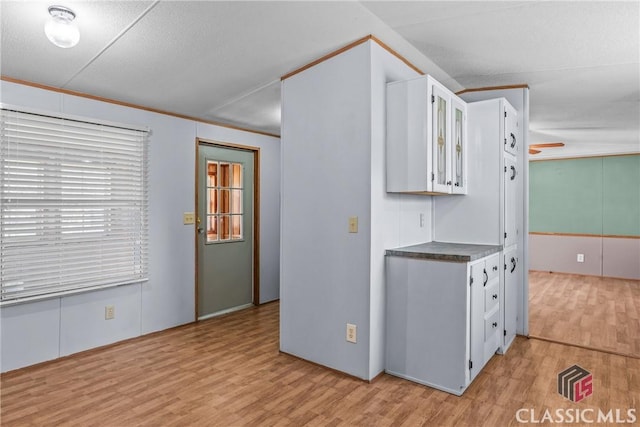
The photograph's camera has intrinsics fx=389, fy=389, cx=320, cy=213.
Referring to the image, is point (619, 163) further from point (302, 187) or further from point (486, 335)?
point (302, 187)

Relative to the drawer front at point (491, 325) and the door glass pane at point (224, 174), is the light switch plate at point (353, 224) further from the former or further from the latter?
the door glass pane at point (224, 174)

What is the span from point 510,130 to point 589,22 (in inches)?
43.3

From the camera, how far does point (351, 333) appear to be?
2744 mm

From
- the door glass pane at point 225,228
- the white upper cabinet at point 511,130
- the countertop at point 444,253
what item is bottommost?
the countertop at point 444,253

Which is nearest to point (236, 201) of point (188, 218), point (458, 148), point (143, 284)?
point (188, 218)

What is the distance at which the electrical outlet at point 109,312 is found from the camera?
343 cm

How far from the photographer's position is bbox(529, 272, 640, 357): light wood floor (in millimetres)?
3584

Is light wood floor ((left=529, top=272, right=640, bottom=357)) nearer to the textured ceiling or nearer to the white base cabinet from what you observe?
the white base cabinet

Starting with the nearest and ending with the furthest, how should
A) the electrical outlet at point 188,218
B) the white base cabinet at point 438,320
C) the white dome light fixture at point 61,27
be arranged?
the white dome light fixture at point 61,27
the white base cabinet at point 438,320
the electrical outlet at point 188,218

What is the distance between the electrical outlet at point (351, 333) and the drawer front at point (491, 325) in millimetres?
963

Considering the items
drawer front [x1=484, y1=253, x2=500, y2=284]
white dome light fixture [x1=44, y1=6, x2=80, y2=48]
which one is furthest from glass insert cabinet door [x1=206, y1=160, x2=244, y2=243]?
drawer front [x1=484, y1=253, x2=500, y2=284]

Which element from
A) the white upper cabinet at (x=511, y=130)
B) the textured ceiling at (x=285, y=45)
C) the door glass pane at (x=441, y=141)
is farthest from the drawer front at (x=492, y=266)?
the textured ceiling at (x=285, y=45)

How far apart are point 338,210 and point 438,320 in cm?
101

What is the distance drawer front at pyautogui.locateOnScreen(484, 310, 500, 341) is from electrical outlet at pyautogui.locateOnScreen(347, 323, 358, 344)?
3.16 ft
